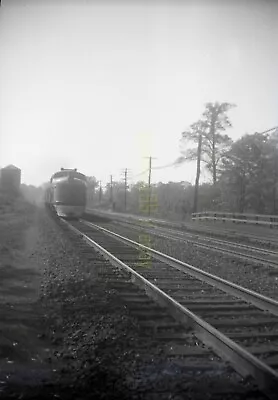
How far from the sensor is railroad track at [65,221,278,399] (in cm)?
440

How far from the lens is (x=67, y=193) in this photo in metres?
25.1

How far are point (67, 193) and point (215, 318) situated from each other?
19.6 metres

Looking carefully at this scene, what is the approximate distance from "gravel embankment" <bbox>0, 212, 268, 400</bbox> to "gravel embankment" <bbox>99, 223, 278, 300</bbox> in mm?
3383

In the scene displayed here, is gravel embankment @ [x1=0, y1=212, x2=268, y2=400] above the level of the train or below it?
below

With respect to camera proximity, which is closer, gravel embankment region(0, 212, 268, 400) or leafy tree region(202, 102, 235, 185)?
gravel embankment region(0, 212, 268, 400)

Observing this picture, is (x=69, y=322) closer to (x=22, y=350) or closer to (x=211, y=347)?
(x=22, y=350)

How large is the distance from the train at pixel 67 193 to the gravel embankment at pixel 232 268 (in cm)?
973

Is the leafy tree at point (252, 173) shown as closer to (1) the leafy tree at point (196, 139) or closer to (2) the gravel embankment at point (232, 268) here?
(1) the leafy tree at point (196, 139)

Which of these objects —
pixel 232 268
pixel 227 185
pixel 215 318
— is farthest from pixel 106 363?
pixel 227 185

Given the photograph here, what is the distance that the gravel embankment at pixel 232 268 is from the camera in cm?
917

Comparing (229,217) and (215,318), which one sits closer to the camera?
(215,318)

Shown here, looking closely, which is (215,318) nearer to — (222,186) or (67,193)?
(67,193)

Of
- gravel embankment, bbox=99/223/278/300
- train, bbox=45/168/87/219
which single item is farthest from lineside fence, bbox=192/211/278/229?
gravel embankment, bbox=99/223/278/300

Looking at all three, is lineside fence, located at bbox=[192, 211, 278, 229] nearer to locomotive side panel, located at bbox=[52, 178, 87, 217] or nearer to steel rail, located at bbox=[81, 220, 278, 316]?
locomotive side panel, located at bbox=[52, 178, 87, 217]
